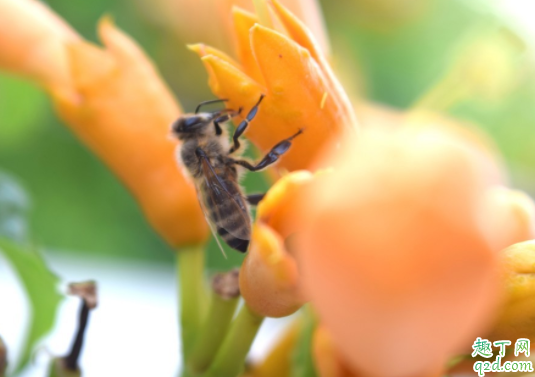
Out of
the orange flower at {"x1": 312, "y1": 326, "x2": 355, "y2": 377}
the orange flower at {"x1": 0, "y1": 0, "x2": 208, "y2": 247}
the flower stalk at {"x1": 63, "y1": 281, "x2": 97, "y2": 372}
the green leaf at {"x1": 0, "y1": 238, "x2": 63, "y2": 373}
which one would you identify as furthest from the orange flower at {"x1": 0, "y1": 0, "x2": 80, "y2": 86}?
the orange flower at {"x1": 312, "y1": 326, "x2": 355, "y2": 377}

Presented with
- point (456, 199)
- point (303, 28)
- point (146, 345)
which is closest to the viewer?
point (456, 199)

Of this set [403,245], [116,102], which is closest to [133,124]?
[116,102]

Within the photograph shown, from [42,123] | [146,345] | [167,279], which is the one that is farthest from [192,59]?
[146,345]

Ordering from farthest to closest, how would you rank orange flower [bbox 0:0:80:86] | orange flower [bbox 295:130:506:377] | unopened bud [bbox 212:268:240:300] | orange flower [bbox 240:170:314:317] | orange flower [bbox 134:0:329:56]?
orange flower [bbox 134:0:329:56], orange flower [bbox 0:0:80:86], unopened bud [bbox 212:268:240:300], orange flower [bbox 240:170:314:317], orange flower [bbox 295:130:506:377]

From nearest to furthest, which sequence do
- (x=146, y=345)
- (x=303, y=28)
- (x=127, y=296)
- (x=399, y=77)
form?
(x=303, y=28) < (x=146, y=345) < (x=127, y=296) < (x=399, y=77)

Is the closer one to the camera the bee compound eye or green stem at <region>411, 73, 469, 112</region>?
green stem at <region>411, 73, 469, 112</region>

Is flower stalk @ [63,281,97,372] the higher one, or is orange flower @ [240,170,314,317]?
orange flower @ [240,170,314,317]

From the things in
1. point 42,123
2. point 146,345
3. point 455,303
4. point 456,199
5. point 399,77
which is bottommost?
point 146,345

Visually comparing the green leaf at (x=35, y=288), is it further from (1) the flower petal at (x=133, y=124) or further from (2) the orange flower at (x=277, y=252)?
(2) the orange flower at (x=277, y=252)

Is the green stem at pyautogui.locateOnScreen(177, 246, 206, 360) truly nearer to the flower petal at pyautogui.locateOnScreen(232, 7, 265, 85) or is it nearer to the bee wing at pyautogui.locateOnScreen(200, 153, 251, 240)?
the bee wing at pyautogui.locateOnScreen(200, 153, 251, 240)

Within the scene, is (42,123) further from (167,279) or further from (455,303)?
(455,303)
